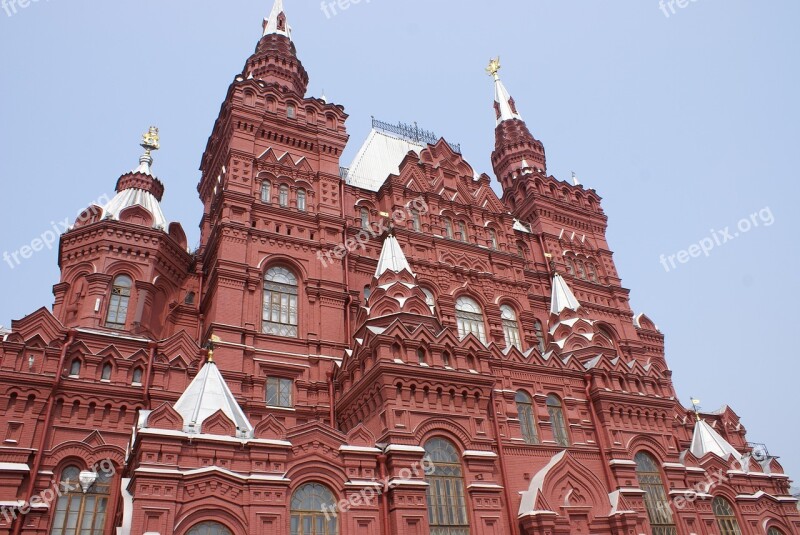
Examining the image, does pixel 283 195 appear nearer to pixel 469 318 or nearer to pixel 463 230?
pixel 463 230

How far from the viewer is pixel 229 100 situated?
2678 cm

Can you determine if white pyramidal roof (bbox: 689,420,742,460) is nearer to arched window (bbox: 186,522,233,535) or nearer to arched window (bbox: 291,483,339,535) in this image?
arched window (bbox: 291,483,339,535)

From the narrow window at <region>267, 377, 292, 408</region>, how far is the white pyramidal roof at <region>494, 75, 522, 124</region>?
25.9 meters

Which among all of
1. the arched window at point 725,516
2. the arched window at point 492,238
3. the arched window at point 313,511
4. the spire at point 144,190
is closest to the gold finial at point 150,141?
the spire at point 144,190

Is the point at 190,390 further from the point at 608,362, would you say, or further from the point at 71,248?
the point at 608,362

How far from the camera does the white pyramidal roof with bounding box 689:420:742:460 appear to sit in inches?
1014

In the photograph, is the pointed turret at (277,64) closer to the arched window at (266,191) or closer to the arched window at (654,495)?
the arched window at (266,191)

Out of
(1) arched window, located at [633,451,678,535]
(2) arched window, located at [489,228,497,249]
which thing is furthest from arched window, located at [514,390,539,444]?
(2) arched window, located at [489,228,497,249]

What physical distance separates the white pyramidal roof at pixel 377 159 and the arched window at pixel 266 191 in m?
5.02

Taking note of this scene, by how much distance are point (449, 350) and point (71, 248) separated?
14540mm

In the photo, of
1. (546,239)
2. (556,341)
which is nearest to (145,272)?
(556,341)

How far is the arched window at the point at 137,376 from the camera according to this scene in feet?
60.5

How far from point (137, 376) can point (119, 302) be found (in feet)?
14.7

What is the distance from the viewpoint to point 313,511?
15297 mm
